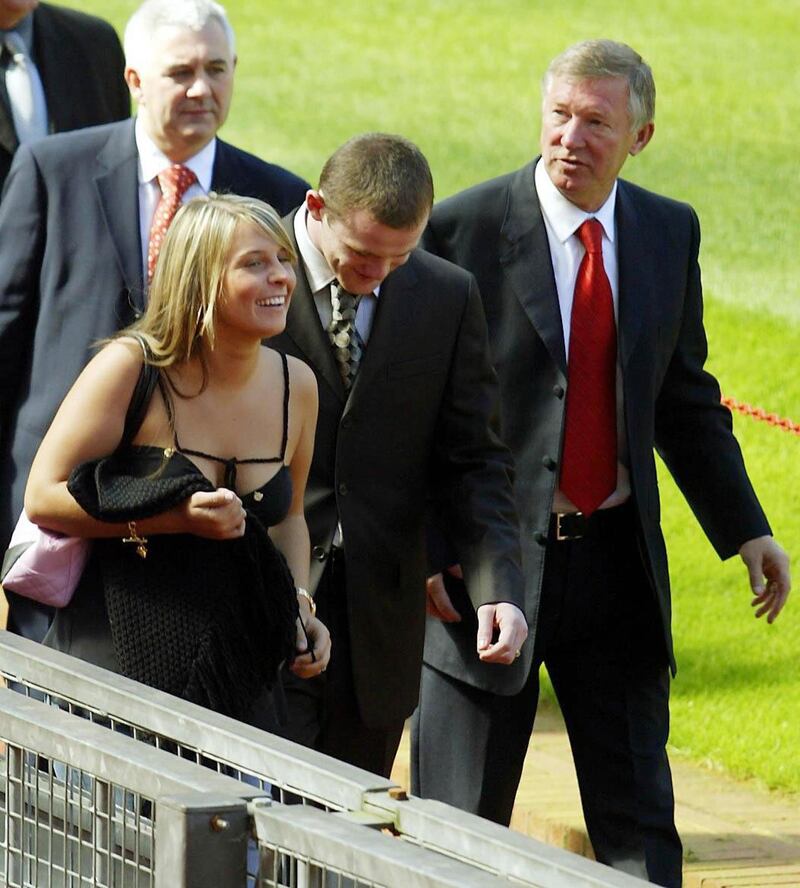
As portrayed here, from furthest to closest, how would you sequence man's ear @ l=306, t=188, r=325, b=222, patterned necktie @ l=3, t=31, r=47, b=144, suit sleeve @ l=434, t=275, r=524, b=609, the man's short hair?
patterned necktie @ l=3, t=31, r=47, b=144 → suit sleeve @ l=434, t=275, r=524, b=609 → man's ear @ l=306, t=188, r=325, b=222 → the man's short hair

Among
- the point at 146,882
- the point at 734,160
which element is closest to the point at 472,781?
the point at 146,882

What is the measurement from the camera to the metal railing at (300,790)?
2.22m

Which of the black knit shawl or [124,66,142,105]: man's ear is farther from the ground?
[124,66,142,105]: man's ear

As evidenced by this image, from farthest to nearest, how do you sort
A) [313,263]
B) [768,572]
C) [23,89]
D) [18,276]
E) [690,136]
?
[690,136], [23,89], [768,572], [18,276], [313,263]

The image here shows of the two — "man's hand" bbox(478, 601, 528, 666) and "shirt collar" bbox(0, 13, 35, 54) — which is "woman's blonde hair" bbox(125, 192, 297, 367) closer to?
"man's hand" bbox(478, 601, 528, 666)

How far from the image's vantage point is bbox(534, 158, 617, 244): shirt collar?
200 inches

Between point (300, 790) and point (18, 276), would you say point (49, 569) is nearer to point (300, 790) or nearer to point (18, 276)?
point (18, 276)

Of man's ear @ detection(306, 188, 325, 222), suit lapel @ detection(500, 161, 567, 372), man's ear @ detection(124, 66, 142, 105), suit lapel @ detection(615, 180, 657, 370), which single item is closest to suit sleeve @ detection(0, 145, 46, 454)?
man's ear @ detection(124, 66, 142, 105)

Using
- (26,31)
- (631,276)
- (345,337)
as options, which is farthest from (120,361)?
(26,31)

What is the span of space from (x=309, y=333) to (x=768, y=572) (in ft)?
4.83

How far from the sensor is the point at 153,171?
5227 mm

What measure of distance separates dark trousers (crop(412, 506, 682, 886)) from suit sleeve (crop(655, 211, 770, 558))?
334mm

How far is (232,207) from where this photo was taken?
4.00 meters

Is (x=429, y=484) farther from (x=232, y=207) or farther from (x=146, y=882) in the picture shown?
(x=146, y=882)
